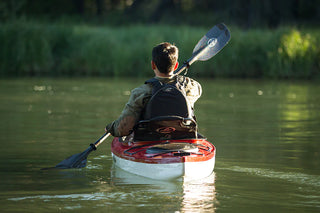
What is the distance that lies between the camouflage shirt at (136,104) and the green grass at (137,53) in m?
14.7

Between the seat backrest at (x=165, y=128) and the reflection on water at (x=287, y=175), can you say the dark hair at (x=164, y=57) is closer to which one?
the seat backrest at (x=165, y=128)

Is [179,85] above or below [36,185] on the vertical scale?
above

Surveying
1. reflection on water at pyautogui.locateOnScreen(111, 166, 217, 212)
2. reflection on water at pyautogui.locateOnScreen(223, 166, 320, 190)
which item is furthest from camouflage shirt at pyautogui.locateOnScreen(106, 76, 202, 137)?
reflection on water at pyautogui.locateOnScreen(223, 166, 320, 190)

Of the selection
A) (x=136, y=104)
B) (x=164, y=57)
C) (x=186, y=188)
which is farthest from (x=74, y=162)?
(x=164, y=57)

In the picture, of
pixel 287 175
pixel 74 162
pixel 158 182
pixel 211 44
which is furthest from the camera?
pixel 211 44

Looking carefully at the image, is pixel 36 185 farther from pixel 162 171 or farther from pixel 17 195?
pixel 162 171

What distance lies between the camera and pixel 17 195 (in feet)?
21.5

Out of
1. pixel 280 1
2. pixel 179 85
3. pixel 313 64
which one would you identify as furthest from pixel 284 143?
pixel 280 1

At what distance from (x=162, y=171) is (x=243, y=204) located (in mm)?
1035

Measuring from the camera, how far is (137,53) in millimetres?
23531

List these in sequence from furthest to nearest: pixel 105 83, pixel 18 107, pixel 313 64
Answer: pixel 313 64 → pixel 105 83 → pixel 18 107

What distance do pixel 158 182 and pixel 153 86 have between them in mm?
964

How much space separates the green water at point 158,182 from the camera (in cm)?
629

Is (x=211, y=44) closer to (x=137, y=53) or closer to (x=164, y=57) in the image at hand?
(x=164, y=57)
